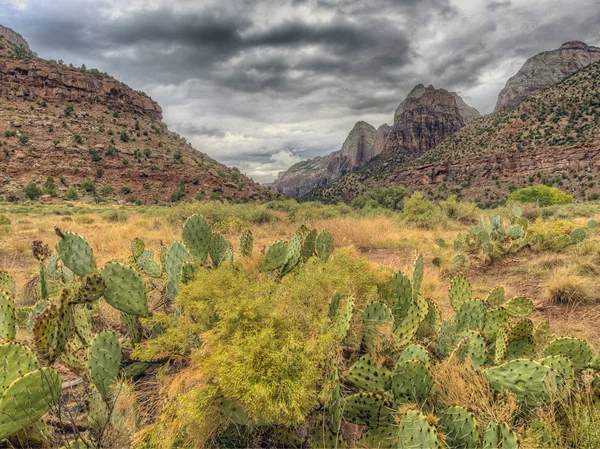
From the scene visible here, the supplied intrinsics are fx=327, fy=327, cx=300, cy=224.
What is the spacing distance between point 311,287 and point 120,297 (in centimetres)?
142

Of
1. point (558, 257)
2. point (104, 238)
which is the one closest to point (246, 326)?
point (558, 257)

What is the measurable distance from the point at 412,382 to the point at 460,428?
307 mm

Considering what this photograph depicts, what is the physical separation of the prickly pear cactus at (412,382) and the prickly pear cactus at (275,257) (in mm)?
1681

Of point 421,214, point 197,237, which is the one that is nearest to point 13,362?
point 197,237

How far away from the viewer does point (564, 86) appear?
46.0 meters

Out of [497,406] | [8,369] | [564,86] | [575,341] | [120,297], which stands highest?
[564,86]

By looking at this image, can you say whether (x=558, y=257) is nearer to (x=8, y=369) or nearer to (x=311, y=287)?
(x=311, y=287)

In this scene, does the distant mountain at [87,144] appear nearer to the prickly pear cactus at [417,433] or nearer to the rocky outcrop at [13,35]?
the prickly pear cactus at [417,433]

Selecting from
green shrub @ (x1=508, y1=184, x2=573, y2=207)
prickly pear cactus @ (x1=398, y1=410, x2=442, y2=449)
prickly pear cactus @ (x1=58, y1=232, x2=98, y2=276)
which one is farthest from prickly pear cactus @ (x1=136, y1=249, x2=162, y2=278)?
green shrub @ (x1=508, y1=184, x2=573, y2=207)

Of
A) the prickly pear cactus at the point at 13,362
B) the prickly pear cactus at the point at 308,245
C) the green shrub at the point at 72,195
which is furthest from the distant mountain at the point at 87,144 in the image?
the prickly pear cactus at the point at 13,362

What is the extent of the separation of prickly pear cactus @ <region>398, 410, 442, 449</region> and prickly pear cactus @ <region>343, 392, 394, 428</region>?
0.28 m

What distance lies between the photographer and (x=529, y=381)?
1784 millimetres

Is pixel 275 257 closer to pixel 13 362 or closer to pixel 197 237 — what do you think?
pixel 197 237

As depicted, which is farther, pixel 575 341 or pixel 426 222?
pixel 426 222
